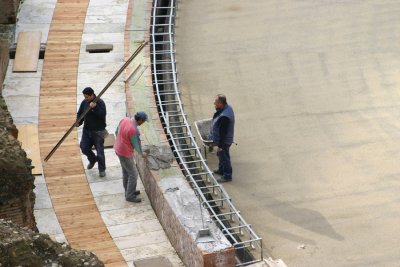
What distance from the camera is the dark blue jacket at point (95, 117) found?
66.2ft

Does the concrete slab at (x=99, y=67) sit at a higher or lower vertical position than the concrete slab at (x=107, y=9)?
lower

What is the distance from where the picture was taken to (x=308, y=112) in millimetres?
23750

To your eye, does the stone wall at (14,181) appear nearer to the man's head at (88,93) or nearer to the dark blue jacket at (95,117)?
the man's head at (88,93)

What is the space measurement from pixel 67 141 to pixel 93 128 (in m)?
1.35

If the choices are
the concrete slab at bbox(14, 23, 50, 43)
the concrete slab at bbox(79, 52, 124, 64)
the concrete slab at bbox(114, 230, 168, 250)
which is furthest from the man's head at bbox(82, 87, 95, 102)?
the concrete slab at bbox(14, 23, 50, 43)

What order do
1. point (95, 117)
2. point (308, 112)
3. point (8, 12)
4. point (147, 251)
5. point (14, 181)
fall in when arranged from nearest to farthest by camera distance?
1. point (14, 181)
2. point (147, 251)
3. point (95, 117)
4. point (308, 112)
5. point (8, 12)

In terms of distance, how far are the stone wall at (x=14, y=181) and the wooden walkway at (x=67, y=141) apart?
107 cm

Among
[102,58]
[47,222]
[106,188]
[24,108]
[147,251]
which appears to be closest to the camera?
[147,251]

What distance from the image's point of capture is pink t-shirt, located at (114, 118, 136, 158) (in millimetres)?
19344

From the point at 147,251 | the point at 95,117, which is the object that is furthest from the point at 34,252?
the point at 95,117

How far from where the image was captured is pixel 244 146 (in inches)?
896

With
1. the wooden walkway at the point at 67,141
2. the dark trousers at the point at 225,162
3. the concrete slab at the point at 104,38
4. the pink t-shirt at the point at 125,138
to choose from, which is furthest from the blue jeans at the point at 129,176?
the concrete slab at the point at 104,38

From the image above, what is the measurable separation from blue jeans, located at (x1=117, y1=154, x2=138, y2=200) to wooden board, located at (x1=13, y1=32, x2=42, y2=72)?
13.9 feet

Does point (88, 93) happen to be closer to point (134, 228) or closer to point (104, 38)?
point (134, 228)
